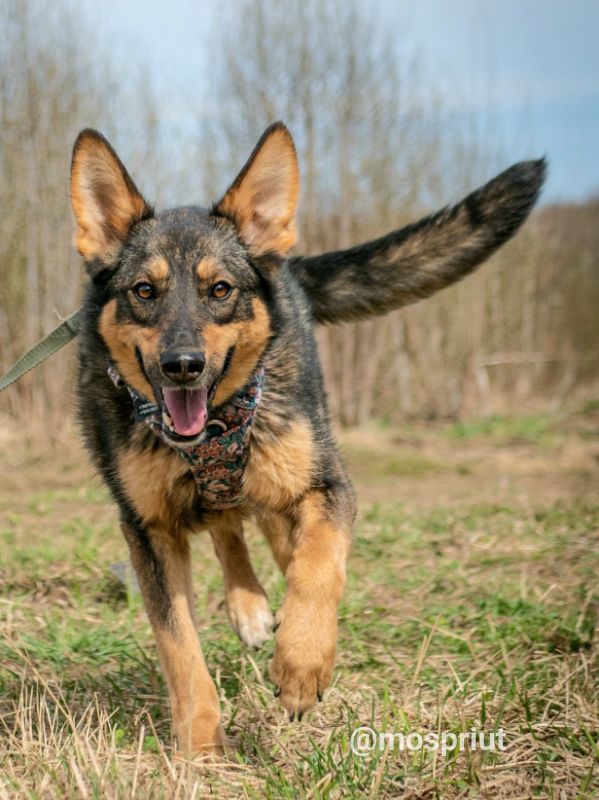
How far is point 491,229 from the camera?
4516mm

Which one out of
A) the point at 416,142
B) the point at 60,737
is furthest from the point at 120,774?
the point at 416,142

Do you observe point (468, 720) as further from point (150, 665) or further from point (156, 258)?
point (156, 258)

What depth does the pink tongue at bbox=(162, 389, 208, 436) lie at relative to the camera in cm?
339

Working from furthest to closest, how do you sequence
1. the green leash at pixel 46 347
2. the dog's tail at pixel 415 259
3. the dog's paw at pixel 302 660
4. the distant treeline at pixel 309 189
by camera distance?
the distant treeline at pixel 309 189 < the dog's tail at pixel 415 259 < the green leash at pixel 46 347 < the dog's paw at pixel 302 660

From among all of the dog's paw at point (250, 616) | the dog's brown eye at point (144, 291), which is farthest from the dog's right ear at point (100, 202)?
the dog's paw at point (250, 616)

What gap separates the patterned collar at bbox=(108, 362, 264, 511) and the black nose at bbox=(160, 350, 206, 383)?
11.6 inches

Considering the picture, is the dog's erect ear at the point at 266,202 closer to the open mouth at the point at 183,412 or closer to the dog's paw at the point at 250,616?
the open mouth at the point at 183,412

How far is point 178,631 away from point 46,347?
154 centimetres

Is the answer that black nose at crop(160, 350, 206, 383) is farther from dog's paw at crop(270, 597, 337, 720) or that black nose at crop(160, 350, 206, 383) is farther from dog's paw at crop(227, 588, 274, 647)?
dog's paw at crop(227, 588, 274, 647)

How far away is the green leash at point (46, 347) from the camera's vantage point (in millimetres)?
4188

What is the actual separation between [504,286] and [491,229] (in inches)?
604

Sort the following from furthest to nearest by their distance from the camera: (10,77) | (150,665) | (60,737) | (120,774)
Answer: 1. (10,77)
2. (150,665)
3. (60,737)
4. (120,774)

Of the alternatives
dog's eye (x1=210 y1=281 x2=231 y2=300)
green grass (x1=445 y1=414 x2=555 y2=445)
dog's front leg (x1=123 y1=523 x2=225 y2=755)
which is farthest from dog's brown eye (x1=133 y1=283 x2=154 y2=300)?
green grass (x1=445 y1=414 x2=555 y2=445)

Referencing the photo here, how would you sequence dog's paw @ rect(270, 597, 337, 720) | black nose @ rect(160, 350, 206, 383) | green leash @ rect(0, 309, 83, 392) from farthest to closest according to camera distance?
green leash @ rect(0, 309, 83, 392) → black nose @ rect(160, 350, 206, 383) → dog's paw @ rect(270, 597, 337, 720)
